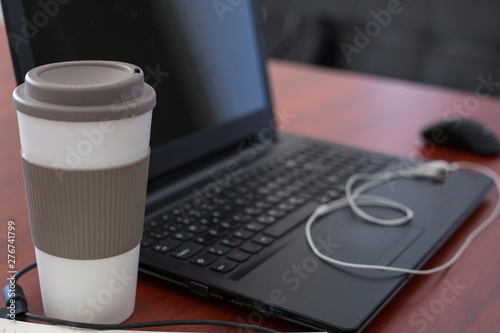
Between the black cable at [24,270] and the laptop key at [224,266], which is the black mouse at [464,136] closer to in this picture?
the laptop key at [224,266]

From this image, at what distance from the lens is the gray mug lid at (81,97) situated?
0.43 metres

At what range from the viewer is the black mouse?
993 mm

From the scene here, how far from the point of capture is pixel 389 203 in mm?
757

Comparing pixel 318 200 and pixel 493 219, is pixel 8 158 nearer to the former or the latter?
pixel 318 200

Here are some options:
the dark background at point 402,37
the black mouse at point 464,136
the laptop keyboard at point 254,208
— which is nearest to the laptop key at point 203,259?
the laptop keyboard at point 254,208

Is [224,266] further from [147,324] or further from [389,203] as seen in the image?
[389,203]

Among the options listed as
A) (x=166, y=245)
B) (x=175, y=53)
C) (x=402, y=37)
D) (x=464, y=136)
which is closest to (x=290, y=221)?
(x=166, y=245)

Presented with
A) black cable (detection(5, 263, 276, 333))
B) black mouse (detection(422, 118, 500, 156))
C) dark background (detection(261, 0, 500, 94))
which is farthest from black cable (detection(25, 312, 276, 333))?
dark background (detection(261, 0, 500, 94))

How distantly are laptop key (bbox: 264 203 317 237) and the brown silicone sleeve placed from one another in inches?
8.3

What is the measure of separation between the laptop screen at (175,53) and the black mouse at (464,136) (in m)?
0.30

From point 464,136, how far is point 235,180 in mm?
424

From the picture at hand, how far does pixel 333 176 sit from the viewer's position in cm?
84

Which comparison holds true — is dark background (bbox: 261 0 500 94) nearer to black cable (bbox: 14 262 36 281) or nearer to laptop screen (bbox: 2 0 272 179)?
laptop screen (bbox: 2 0 272 179)

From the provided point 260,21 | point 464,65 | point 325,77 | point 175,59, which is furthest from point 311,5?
point 175,59
